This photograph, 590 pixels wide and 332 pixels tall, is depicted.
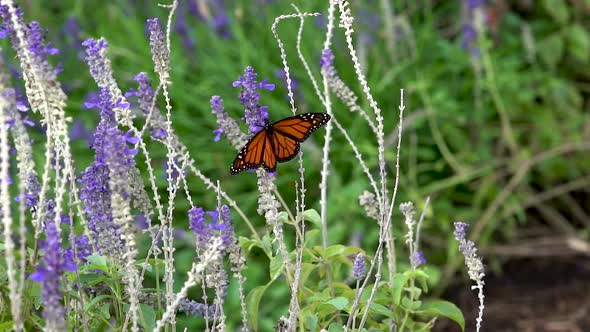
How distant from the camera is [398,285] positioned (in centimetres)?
214

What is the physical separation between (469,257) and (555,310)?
255 centimetres

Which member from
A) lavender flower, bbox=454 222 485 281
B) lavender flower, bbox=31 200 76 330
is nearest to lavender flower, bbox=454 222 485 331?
lavender flower, bbox=454 222 485 281

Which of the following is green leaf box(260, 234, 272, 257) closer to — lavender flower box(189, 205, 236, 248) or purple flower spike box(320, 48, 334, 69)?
lavender flower box(189, 205, 236, 248)

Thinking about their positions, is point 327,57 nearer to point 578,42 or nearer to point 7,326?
point 7,326

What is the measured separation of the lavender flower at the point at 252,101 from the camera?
1.96 m

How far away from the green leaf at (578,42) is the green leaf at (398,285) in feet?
10.6

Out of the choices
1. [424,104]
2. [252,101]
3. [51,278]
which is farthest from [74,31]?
[51,278]

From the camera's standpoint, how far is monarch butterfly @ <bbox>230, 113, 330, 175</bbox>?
2006 mm

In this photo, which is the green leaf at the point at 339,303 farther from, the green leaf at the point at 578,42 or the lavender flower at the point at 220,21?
the green leaf at the point at 578,42

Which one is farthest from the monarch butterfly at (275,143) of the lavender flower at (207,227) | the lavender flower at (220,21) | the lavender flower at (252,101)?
the lavender flower at (220,21)

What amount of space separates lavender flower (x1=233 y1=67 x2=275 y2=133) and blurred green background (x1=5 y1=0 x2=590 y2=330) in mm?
2159

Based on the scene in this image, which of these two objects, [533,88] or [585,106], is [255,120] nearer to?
[533,88]

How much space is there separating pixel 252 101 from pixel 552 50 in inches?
135

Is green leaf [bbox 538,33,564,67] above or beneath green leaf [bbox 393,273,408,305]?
above
